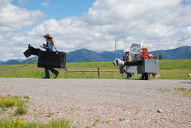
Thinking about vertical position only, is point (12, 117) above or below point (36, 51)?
below

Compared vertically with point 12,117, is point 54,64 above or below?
above

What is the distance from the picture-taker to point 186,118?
5.90 m

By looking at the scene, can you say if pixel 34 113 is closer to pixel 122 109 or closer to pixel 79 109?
pixel 79 109

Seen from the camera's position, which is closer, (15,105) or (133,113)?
(133,113)

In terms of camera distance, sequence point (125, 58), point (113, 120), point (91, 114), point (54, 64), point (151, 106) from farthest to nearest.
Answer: point (125, 58) < point (54, 64) < point (151, 106) < point (91, 114) < point (113, 120)

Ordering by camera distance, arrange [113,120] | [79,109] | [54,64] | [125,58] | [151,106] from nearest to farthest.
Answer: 1. [113,120]
2. [79,109]
3. [151,106]
4. [54,64]
5. [125,58]

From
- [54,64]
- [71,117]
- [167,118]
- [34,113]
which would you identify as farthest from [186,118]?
[54,64]

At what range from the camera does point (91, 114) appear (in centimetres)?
621

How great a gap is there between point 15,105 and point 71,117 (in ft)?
6.41

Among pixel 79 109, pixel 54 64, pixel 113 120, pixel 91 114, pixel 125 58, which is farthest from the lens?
pixel 125 58

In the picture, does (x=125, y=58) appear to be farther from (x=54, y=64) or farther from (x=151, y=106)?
(x=151, y=106)

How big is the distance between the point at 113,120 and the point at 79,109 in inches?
50.8

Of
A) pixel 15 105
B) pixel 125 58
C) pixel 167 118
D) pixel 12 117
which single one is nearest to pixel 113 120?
pixel 167 118

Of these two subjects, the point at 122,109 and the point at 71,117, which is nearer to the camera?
the point at 71,117
